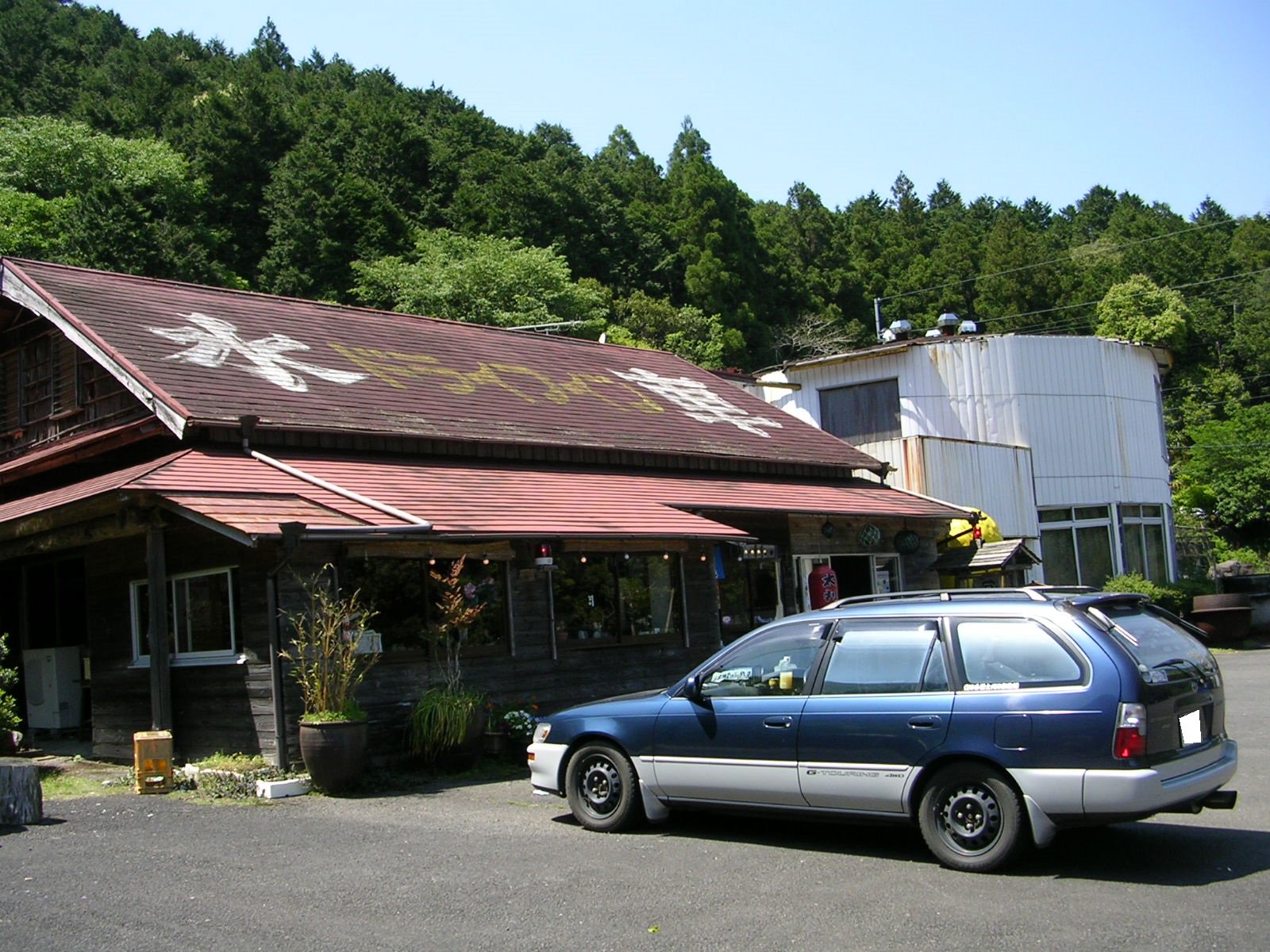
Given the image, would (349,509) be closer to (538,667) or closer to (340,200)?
(538,667)

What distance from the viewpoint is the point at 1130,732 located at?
6801mm

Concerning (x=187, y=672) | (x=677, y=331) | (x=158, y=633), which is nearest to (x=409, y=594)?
(x=187, y=672)

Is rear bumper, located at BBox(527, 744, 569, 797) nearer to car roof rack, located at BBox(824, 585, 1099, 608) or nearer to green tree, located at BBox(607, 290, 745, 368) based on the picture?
car roof rack, located at BBox(824, 585, 1099, 608)

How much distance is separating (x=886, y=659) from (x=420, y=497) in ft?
23.8

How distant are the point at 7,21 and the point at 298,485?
76.9 metres

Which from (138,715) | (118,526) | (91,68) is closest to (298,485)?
(118,526)

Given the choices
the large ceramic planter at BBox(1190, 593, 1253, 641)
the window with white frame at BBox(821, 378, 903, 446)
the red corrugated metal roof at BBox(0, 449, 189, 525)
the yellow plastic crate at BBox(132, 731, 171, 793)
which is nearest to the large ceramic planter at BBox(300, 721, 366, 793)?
the yellow plastic crate at BBox(132, 731, 171, 793)

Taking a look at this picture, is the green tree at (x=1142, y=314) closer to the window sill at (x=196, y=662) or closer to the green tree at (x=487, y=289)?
the green tree at (x=487, y=289)

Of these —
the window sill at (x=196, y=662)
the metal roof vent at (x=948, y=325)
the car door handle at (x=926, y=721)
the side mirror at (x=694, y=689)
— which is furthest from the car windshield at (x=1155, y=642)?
the metal roof vent at (x=948, y=325)

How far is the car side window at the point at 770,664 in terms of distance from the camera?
27.2ft

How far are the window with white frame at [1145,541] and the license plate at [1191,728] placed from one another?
22.6 meters

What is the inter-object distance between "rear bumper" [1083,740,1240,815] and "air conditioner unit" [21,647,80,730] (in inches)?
534

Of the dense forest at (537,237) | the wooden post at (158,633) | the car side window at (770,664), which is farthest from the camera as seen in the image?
the dense forest at (537,237)

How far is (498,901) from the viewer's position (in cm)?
699
